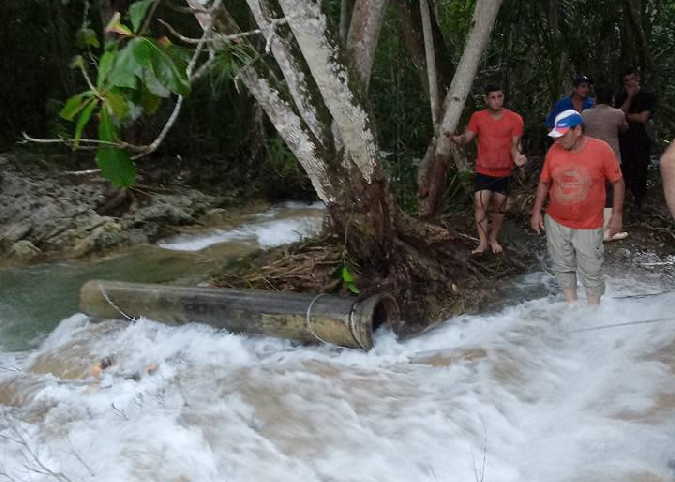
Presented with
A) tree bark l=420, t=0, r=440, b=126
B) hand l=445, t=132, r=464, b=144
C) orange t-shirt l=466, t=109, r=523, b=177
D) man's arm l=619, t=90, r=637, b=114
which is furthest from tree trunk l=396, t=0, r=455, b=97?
man's arm l=619, t=90, r=637, b=114

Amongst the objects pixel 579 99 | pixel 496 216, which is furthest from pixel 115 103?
pixel 579 99

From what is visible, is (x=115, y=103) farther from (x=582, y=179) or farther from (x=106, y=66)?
(x=582, y=179)

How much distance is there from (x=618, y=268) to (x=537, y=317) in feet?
4.84

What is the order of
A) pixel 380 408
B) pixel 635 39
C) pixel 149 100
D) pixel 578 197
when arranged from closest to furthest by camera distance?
pixel 149 100, pixel 380 408, pixel 578 197, pixel 635 39

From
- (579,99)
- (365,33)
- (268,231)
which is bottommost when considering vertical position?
(268,231)

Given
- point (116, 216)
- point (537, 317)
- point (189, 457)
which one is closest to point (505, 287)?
point (537, 317)

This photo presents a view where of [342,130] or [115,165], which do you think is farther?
[342,130]

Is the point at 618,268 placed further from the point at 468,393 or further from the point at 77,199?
the point at 77,199

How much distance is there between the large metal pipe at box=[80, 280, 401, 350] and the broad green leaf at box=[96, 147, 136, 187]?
1794 millimetres

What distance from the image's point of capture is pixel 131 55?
8.38 ft

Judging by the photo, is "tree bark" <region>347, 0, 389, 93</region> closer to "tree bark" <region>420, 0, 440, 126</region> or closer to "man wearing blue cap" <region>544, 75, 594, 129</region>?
"tree bark" <region>420, 0, 440, 126</region>

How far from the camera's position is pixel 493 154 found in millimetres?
→ 5711

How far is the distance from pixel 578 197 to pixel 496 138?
4.53 ft

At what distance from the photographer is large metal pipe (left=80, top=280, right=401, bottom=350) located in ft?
14.3
